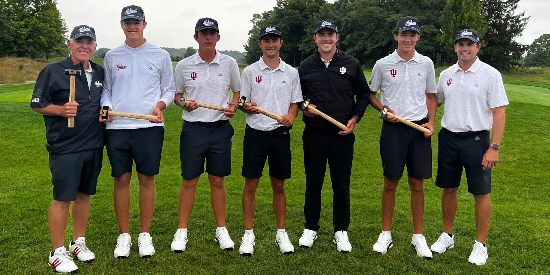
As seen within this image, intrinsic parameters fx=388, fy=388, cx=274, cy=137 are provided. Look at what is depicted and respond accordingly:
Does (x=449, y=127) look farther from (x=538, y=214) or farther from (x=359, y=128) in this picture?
(x=359, y=128)

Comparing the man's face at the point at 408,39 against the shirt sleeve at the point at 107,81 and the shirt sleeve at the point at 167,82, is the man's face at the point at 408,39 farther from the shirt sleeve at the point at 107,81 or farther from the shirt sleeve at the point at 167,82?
the shirt sleeve at the point at 107,81

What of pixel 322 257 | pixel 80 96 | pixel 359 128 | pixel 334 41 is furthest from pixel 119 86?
pixel 359 128

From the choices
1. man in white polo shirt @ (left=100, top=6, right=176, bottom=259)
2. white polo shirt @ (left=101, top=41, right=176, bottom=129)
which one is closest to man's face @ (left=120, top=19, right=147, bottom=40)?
man in white polo shirt @ (left=100, top=6, right=176, bottom=259)

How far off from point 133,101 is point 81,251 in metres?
1.75

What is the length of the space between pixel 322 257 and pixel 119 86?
9.85 feet

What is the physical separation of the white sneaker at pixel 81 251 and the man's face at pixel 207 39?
260cm

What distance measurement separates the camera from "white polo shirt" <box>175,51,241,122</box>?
15.0ft

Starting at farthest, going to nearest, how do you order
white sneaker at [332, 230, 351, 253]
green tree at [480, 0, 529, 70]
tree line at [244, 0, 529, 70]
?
green tree at [480, 0, 529, 70], tree line at [244, 0, 529, 70], white sneaker at [332, 230, 351, 253]

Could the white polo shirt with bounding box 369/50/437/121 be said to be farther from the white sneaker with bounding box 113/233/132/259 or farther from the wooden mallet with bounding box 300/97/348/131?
the white sneaker with bounding box 113/233/132/259

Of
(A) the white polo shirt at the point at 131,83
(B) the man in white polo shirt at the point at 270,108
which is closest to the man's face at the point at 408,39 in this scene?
(B) the man in white polo shirt at the point at 270,108

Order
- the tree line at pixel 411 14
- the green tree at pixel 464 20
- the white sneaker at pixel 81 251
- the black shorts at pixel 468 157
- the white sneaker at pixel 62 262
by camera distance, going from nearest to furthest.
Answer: the white sneaker at pixel 62 262
the white sneaker at pixel 81 251
the black shorts at pixel 468 157
the green tree at pixel 464 20
the tree line at pixel 411 14

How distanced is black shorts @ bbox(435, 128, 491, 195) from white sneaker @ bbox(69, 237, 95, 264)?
→ 4.18 meters

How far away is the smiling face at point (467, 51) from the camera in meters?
4.42

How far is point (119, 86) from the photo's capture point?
4.29 metres
